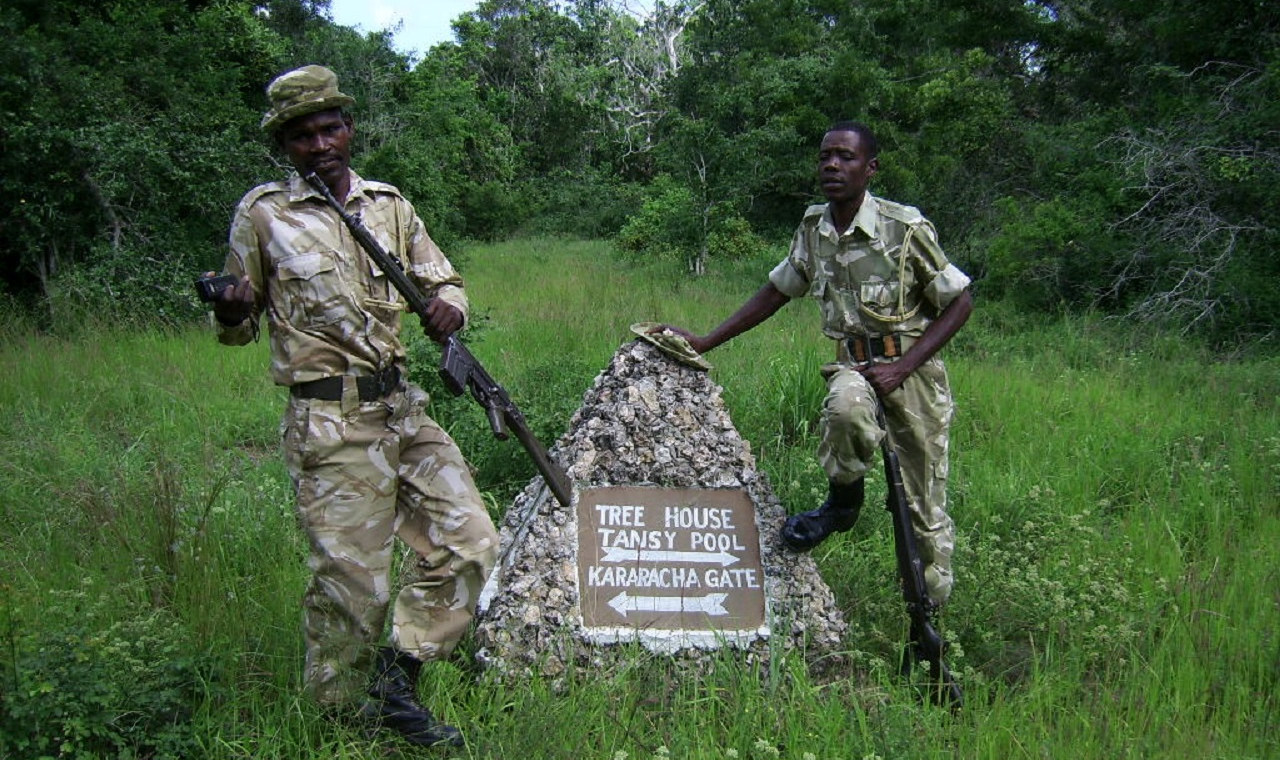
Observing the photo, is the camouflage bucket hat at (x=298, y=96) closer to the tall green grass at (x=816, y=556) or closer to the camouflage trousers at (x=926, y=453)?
the tall green grass at (x=816, y=556)

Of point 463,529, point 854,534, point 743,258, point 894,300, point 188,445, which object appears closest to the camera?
point 463,529

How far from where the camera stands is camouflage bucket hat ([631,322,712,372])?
415 centimetres

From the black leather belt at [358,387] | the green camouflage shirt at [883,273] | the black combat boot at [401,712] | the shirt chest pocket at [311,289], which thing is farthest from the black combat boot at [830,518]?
the shirt chest pocket at [311,289]

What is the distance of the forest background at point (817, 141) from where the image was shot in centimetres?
825

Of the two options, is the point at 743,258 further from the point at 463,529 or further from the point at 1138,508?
the point at 463,529

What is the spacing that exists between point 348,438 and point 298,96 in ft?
3.18

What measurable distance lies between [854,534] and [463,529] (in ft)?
6.98

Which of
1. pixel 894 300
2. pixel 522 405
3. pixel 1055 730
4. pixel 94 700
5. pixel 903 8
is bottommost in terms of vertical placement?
pixel 1055 730

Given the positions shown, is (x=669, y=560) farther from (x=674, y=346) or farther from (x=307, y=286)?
(x=307, y=286)

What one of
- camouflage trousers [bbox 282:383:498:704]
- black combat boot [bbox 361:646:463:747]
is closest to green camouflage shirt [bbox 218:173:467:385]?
camouflage trousers [bbox 282:383:498:704]

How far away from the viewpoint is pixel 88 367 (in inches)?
252

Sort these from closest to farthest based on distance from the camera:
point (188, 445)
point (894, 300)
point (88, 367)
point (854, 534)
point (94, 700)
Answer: point (94, 700) → point (894, 300) → point (854, 534) → point (188, 445) → point (88, 367)

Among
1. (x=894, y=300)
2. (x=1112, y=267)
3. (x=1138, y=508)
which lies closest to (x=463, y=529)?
(x=894, y=300)

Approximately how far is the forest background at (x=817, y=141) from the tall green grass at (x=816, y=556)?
71.8 inches
